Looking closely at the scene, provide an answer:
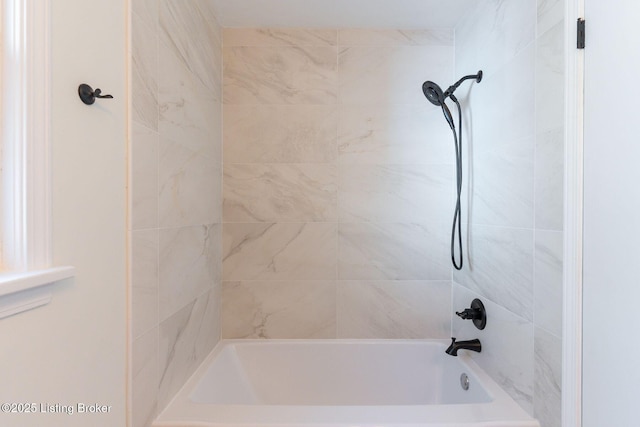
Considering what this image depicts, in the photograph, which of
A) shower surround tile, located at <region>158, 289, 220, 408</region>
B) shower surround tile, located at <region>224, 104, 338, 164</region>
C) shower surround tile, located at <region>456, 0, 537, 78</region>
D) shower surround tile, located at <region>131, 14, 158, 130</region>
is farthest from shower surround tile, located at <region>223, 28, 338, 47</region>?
shower surround tile, located at <region>158, 289, 220, 408</region>

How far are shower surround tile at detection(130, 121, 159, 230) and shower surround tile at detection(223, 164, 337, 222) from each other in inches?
30.8

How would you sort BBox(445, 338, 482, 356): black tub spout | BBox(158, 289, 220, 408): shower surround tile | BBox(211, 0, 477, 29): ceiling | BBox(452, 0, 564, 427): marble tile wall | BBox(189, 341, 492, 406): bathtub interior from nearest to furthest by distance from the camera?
BBox(452, 0, 564, 427): marble tile wall < BBox(158, 289, 220, 408): shower surround tile < BBox(445, 338, 482, 356): black tub spout < BBox(211, 0, 477, 29): ceiling < BBox(189, 341, 492, 406): bathtub interior

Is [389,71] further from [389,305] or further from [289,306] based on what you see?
[289,306]

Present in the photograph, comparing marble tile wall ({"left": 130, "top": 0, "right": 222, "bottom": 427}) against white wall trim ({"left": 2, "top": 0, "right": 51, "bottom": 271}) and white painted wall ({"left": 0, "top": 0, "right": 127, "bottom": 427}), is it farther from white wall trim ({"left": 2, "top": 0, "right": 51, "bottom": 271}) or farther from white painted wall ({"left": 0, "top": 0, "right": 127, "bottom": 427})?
white wall trim ({"left": 2, "top": 0, "right": 51, "bottom": 271})

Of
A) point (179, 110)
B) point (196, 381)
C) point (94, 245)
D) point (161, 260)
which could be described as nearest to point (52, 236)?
point (94, 245)

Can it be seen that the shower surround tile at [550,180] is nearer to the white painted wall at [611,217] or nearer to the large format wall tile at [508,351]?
the white painted wall at [611,217]

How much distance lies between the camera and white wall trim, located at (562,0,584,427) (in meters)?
0.99

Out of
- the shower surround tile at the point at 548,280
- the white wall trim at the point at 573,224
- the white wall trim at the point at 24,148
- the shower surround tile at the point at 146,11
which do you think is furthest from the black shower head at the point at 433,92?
the white wall trim at the point at 24,148

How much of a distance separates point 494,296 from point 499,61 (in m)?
0.97

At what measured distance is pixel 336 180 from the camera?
1.94 metres

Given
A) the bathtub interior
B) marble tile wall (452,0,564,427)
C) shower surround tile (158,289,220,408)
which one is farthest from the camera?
the bathtub interior

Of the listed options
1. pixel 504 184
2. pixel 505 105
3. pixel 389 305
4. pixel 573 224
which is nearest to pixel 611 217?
pixel 573 224

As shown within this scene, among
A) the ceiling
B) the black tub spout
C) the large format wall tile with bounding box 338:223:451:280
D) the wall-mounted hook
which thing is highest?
the ceiling

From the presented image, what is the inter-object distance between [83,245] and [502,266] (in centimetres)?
141
